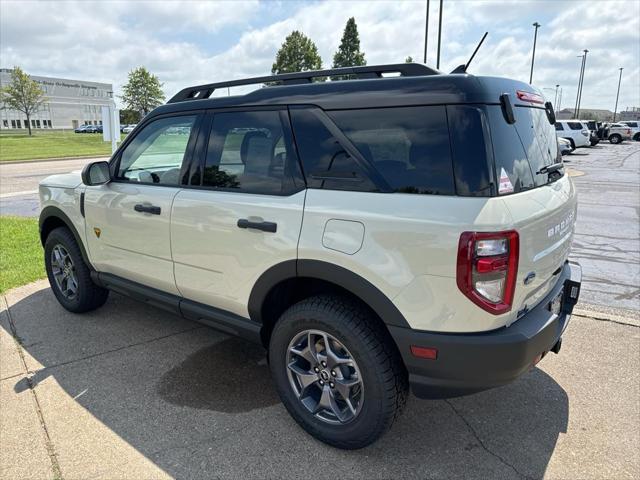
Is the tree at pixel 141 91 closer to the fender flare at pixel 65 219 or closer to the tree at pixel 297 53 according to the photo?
the tree at pixel 297 53

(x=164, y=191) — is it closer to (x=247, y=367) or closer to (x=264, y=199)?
A: (x=264, y=199)

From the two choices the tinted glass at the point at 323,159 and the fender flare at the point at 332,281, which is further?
the tinted glass at the point at 323,159

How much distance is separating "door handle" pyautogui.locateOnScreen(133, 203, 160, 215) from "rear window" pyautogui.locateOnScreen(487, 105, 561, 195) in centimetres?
221

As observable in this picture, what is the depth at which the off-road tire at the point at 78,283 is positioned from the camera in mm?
4184

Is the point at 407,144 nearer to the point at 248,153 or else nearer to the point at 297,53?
the point at 248,153

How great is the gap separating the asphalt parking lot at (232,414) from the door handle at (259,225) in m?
1.15

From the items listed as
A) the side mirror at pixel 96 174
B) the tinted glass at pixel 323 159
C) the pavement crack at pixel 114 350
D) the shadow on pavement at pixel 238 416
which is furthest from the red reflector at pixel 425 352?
the side mirror at pixel 96 174

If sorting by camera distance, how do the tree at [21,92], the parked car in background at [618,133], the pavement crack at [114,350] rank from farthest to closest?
the tree at [21,92]
the parked car in background at [618,133]
the pavement crack at [114,350]


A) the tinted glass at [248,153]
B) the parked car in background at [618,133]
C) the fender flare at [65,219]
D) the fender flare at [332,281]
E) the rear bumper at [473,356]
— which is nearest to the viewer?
the rear bumper at [473,356]

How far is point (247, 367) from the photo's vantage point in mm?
3477

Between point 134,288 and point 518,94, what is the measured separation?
115 inches

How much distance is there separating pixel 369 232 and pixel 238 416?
146 cm

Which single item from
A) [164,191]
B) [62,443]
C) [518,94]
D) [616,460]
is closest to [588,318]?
[616,460]

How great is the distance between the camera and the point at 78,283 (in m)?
4.24
